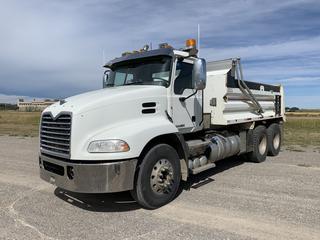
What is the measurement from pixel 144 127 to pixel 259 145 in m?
5.33

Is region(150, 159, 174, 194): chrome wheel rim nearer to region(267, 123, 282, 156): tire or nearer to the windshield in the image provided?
the windshield

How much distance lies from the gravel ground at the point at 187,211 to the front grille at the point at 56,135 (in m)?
0.97

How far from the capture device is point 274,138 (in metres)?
10.7

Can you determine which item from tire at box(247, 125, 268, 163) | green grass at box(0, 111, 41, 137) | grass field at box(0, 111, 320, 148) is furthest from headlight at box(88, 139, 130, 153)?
green grass at box(0, 111, 41, 137)

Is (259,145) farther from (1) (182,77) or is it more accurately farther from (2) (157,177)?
(2) (157,177)

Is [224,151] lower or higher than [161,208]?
higher

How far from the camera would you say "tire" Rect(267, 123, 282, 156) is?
1036 centimetres

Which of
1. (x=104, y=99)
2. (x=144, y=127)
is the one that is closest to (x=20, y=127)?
(x=104, y=99)

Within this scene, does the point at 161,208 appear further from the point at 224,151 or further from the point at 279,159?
the point at 279,159

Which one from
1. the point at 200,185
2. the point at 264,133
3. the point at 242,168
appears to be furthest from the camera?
the point at 264,133

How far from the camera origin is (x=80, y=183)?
485cm

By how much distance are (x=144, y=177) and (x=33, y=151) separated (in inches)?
331

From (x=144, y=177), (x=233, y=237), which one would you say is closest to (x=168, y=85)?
(x=144, y=177)

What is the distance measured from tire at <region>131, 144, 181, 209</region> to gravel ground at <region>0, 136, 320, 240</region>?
7.4 inches
